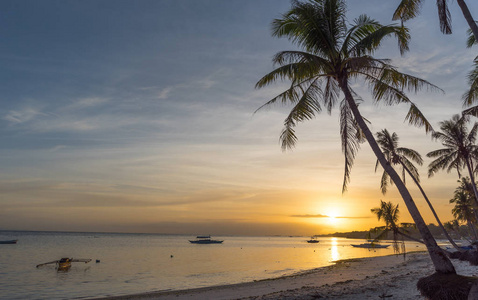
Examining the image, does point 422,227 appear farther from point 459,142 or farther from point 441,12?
point 459,142

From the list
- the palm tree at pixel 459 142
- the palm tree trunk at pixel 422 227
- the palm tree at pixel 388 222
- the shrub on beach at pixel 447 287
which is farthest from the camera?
the palm tree at pixel 459 142

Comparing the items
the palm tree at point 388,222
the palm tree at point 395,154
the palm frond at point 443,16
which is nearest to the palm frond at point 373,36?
the palm frond at point 443,16

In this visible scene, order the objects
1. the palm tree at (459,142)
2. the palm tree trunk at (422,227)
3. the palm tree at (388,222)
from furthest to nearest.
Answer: the palm tree at (459,142) < the palm tree at (388,222) < the palm tree trunk at (422,227)

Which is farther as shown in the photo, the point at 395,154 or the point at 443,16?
the point at 395,154

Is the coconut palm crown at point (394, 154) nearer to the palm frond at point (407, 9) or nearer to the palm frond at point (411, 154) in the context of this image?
the palm frond at point (411, 154)

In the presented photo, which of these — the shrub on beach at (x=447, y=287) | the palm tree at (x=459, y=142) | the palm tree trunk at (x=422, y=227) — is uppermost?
the palm tree at (x=459, y=142)

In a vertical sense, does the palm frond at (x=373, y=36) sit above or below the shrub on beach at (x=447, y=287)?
above

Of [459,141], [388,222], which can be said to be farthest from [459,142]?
[388,222]

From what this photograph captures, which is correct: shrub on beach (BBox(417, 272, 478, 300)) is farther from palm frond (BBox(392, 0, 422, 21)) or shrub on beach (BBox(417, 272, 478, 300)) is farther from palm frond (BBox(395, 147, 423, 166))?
palm frond (BBox(395, 147, 423, 166))

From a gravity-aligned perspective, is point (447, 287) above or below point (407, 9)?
below

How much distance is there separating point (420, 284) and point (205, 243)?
109 meters

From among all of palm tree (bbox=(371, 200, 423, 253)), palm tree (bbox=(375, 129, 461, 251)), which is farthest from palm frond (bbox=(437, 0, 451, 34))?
palm tree (bbox=(375, 129, 461, 251))

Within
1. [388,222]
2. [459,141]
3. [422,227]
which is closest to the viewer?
[422,227]

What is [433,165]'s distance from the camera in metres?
27.3
